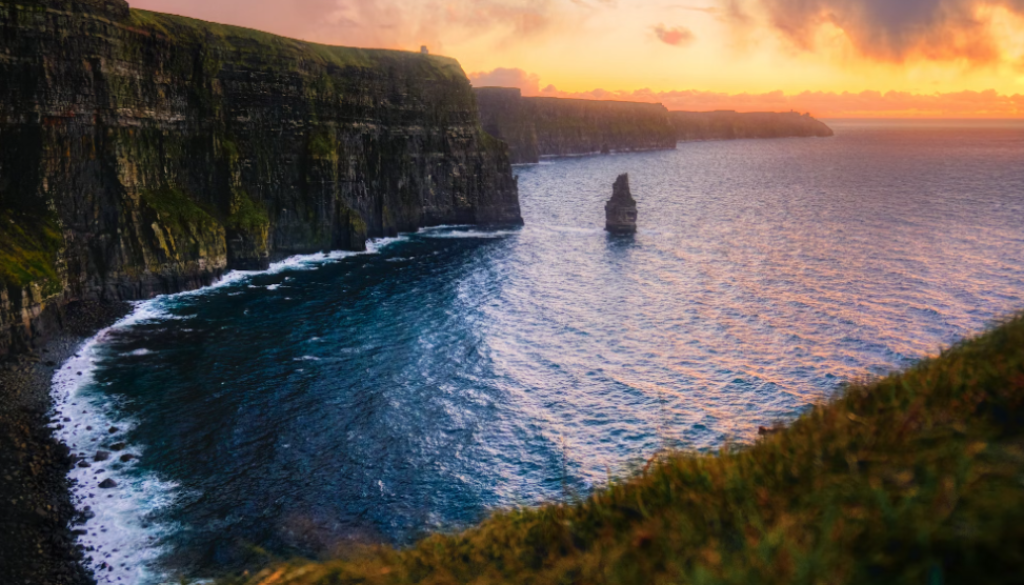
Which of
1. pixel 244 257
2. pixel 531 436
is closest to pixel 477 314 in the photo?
pixel 531 436

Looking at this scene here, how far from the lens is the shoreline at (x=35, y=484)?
2427 centimetres

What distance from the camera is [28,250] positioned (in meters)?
47.1

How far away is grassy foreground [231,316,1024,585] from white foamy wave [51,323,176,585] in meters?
17.7

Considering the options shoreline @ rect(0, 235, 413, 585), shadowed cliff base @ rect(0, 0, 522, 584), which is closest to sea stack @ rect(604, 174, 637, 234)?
shadowed cliff base @ rect(0, 0, 522, 584)

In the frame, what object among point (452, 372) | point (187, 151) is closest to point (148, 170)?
point (187, 151)

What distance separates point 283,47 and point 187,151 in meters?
20.5

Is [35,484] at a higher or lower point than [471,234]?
lower

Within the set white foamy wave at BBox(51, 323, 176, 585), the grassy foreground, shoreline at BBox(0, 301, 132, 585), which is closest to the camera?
the grassy foreground

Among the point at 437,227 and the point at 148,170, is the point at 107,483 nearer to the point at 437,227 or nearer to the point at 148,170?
the point at 148,170

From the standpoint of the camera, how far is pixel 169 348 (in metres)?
46.4

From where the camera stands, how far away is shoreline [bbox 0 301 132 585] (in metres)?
24.3

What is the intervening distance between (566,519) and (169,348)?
43.6 meters

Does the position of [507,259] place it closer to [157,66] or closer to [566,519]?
[157,66]

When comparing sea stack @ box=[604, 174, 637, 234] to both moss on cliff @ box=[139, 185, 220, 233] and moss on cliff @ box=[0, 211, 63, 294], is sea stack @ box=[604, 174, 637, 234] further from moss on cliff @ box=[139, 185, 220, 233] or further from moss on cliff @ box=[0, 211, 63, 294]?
moss on cliff @ box=[0, 211, 63, 294]
